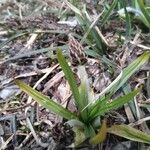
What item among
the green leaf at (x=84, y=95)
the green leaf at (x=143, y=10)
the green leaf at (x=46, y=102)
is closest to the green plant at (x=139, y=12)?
the green leaf at (x=143, y=10)

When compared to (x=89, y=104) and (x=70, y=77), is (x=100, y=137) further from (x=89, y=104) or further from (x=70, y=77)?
(x=70, y=77)

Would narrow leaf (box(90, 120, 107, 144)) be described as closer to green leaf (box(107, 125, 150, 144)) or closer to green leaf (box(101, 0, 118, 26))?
green leaf (box(107, 125, 150, 144))

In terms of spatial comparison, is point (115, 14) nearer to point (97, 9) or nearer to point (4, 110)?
point (97, 9)

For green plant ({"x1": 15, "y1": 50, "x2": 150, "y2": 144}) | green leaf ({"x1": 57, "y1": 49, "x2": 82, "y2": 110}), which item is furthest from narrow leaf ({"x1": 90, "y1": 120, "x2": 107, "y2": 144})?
green leaf ({"x1": 57, "y1": 49, "x2": 82, "y2": 110})

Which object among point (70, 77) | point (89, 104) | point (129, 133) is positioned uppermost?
point (70, 77)

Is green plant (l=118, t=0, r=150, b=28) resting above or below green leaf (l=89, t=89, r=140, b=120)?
above

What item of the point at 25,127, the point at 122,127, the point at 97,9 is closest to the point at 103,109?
the point at 122,127

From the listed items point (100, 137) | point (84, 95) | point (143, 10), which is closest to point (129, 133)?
point (100, 137)

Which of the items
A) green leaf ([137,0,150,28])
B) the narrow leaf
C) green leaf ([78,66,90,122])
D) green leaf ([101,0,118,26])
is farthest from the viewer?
green leaf ([101,0,118,26])
